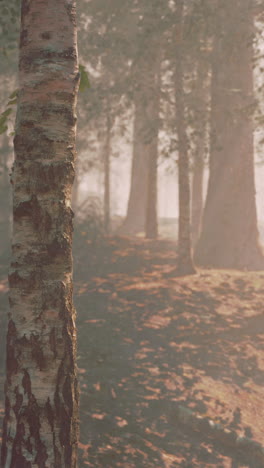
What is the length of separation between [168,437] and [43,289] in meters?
3.73

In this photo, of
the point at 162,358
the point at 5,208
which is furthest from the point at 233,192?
the point at 5,208

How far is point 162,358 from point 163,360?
7cm

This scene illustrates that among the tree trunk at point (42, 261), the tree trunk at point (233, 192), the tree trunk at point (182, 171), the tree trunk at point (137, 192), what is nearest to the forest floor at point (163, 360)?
the tree trunk at point (182, 171)

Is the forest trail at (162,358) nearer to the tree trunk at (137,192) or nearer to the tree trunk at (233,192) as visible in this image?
the tree trunk at (233,192)

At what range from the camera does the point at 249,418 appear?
21.2 feet

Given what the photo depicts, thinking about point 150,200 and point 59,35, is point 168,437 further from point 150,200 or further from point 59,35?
point 150,200

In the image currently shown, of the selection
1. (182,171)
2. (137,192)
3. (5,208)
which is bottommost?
(5,208)

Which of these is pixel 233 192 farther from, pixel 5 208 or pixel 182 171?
pixel 5 208

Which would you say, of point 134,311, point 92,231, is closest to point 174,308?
point 134,311

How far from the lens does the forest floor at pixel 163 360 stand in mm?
5496

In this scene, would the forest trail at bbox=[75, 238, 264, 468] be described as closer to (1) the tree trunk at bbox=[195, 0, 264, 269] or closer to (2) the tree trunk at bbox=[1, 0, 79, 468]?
(1) the tree trunk at bbox=[195, 0, 264, 269]

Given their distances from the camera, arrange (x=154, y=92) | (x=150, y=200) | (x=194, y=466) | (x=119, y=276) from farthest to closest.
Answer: (x=150, y=200) → (x=154, y=92) → (x=119, y=276) → (x=194, y=466)

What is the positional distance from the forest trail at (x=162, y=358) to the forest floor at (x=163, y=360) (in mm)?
Answer: 18

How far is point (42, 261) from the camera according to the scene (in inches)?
118
